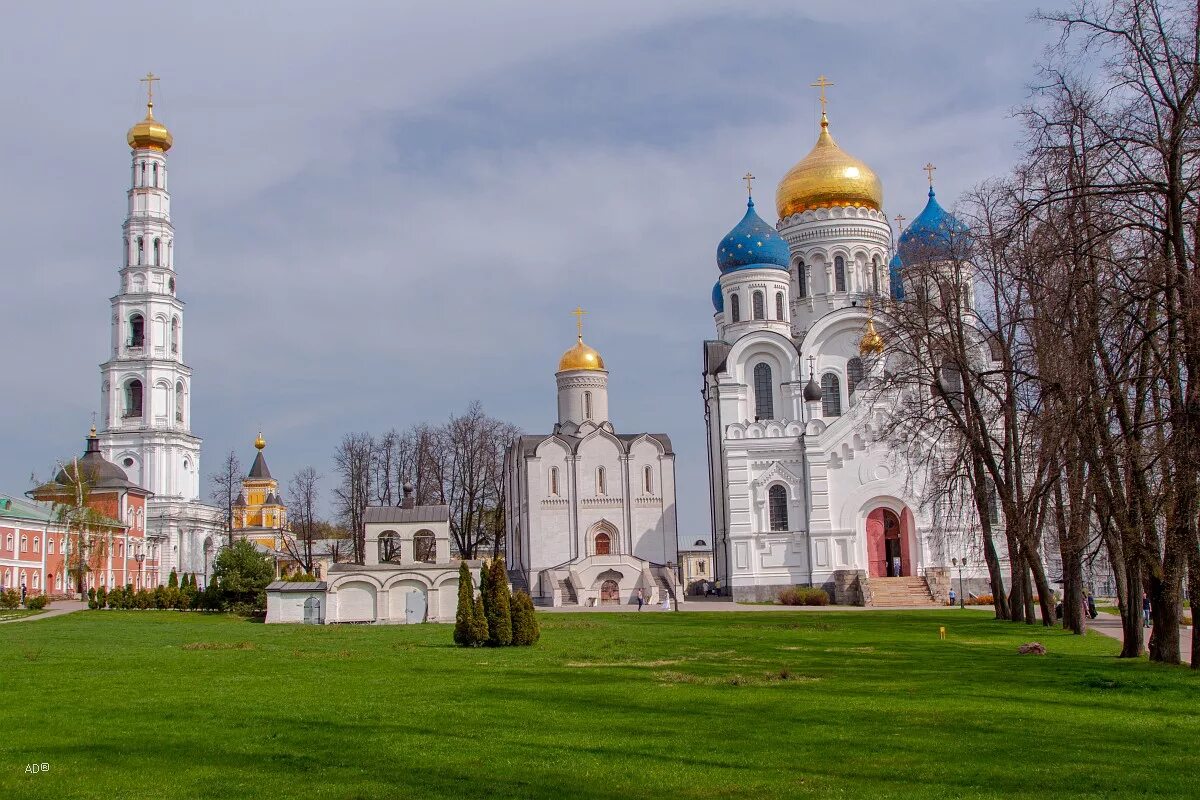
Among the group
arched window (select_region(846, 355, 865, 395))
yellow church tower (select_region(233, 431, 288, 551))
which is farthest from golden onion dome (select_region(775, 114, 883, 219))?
yellow church tower (select_region(233, 431, 288, 551))

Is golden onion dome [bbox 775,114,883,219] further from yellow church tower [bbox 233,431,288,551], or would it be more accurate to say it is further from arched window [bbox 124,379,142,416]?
yellow church tower [bbox 233,431,288,551]

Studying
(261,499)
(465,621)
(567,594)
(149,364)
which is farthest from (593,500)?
→ (261,499)

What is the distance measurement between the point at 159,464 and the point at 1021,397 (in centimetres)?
6600

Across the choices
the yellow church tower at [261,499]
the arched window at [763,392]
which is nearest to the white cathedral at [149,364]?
the yellow church tower at [261,499]

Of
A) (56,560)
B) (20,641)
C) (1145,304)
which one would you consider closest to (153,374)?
(56,560)

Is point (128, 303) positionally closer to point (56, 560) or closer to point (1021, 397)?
point (56, 560)

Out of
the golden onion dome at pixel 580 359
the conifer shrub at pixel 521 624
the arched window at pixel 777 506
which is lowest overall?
the conifer shrub at pixel 521 624

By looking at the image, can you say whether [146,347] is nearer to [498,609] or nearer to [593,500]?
[593,500]

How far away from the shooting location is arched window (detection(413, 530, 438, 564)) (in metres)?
Answer: 37.8

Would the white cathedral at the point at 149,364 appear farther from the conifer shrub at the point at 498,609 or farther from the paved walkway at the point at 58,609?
the conifer shrub at the point at 498,609

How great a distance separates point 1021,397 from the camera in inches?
814

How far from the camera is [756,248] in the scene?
2014 inches

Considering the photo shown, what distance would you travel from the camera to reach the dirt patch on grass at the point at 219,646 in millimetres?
21828

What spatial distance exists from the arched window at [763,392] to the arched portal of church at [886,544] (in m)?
5.97
